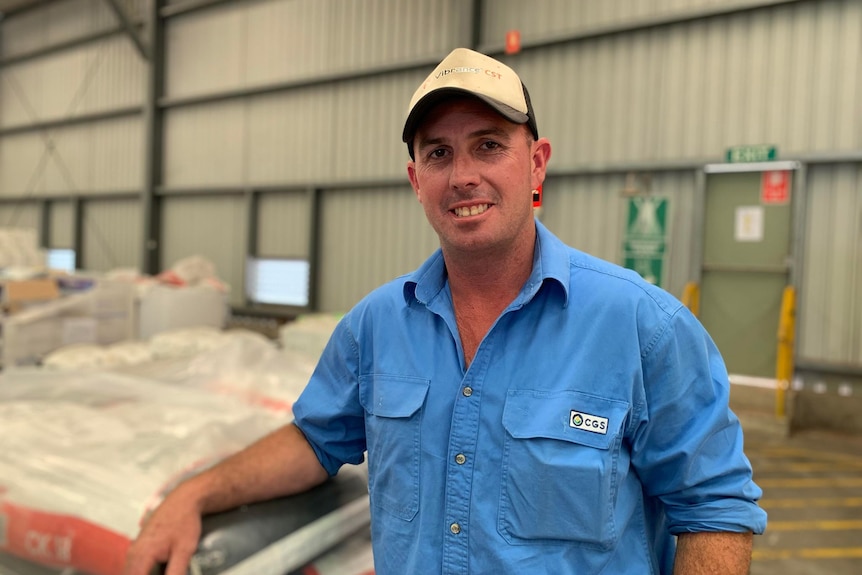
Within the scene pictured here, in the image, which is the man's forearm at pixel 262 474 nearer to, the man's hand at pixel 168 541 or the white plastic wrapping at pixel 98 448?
the man's hand at pixel 168 541

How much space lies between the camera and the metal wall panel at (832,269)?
5.18 metres

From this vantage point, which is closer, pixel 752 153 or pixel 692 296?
pixel 752 153

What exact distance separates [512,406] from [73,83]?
41.3ft

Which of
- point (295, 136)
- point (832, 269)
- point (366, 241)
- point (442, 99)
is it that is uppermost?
point (295, 136)

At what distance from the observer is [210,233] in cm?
944

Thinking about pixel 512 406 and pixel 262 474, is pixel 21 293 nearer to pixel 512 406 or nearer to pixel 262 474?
pixel 262 474

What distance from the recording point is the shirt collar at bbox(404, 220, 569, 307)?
114 centimetres

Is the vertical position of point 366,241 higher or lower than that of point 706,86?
lower

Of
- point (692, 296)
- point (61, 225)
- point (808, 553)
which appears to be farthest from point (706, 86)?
point (61, 225)

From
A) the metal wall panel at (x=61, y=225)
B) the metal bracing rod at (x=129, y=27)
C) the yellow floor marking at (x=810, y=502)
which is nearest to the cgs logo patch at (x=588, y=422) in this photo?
the yellow floor marking at (x=810, y=502)

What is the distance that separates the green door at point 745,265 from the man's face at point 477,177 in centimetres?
507

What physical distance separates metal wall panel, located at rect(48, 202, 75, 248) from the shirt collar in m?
11.8

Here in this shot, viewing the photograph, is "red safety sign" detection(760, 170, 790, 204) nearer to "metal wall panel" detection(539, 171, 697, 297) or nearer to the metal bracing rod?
"metal wall panel" detection(539, 171, 697, 297)

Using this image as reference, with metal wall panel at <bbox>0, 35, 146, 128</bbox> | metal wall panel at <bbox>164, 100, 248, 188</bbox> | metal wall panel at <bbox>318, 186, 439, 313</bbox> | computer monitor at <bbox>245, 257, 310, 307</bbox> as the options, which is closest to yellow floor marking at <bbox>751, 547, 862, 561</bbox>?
metal wall panel at <bbox>318, 186, 439, 313</bbox>
